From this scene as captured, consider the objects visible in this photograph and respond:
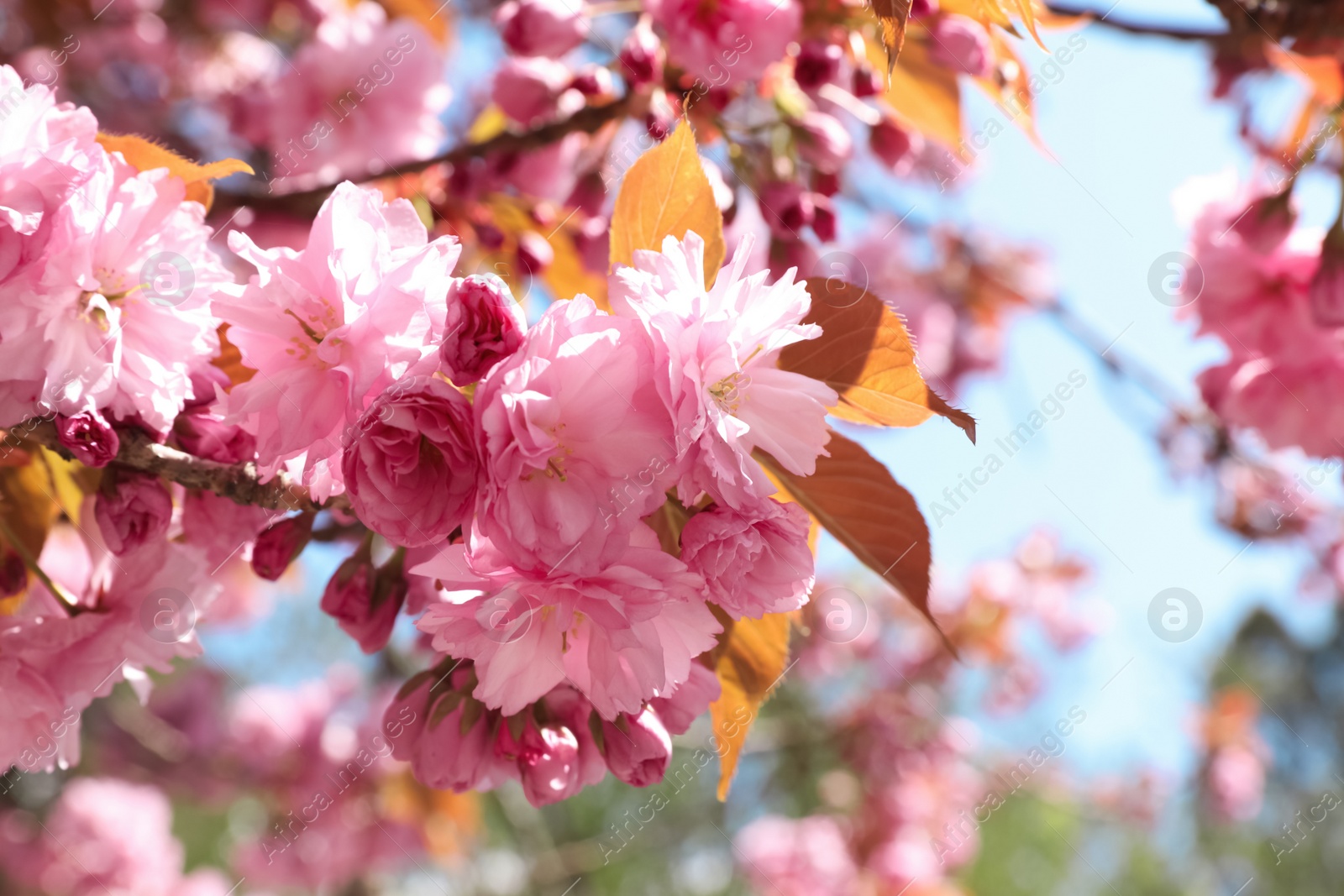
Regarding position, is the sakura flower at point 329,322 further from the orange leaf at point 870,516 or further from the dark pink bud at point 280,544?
the orange leaf at point 870,516

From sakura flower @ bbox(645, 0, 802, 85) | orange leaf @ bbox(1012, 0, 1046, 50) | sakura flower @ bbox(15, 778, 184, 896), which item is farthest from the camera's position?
sakura flower @ bbox(15, 778, 184, 896)

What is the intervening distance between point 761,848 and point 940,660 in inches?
36.9

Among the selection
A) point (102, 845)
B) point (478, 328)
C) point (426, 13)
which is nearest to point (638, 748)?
point (478, 328)

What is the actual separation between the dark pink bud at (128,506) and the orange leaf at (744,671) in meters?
0.43

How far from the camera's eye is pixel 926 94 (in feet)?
3.60

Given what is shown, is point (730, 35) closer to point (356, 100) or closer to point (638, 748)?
point (638, 748)

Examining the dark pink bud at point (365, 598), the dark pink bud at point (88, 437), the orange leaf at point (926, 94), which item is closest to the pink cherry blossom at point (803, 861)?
the orange leaf at point (926, 94)

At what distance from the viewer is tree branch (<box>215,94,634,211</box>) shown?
1.06 m

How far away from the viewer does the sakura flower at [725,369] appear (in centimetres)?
49

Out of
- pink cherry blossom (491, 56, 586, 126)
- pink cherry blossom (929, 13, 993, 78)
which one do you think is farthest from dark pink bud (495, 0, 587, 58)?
pink cherry blossom (929, 13, 993, 78)

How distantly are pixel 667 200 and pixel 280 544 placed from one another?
39 cm

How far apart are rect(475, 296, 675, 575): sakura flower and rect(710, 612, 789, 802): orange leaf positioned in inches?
8.4

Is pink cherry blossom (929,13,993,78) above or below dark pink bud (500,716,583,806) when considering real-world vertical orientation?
above

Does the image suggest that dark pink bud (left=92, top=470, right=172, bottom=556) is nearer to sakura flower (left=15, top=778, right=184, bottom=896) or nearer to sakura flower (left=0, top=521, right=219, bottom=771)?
sakura flower (left=0, top=521, right=219, bottom=771)
